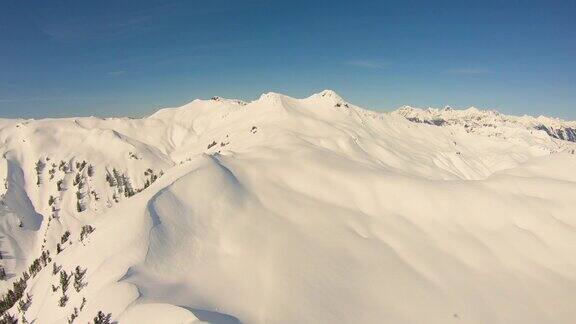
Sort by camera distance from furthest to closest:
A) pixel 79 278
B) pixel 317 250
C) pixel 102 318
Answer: pixel 317 250, pixel 79 278, pixel 102 318

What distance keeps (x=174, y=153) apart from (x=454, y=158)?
328ft

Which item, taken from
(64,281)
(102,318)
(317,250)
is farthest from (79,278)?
(317,250)

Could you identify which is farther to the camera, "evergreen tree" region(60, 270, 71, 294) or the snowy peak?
the snowy peak

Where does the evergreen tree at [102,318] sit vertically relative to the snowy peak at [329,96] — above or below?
below

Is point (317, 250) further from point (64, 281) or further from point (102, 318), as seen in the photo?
point (64, 281)

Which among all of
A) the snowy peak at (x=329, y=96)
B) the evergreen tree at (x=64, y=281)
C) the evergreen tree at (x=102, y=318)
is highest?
the snowy peak at (x=329, y=96)

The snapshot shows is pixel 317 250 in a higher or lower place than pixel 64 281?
higher

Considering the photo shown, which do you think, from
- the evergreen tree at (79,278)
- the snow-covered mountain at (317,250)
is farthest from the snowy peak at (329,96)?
the evergreen tree at (79,278)

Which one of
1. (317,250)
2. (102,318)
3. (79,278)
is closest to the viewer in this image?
(102,318)

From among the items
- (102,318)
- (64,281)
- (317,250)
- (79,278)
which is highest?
(317,250)

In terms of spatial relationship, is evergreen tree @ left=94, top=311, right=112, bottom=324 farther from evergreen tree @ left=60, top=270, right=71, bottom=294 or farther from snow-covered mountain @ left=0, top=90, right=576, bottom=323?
evergreen tree @ left=60, top=270, right=71, bottom=294

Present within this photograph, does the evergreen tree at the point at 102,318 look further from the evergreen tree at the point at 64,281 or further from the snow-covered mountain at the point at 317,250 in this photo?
the evergreen tree at the point at 64,281

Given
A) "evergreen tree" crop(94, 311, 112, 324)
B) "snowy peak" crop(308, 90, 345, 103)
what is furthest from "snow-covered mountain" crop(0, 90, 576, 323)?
"snowy peak" crop(308, 90, 345, 103)

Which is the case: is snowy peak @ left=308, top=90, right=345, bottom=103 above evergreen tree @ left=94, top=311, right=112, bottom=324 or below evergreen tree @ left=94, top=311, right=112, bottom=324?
above
